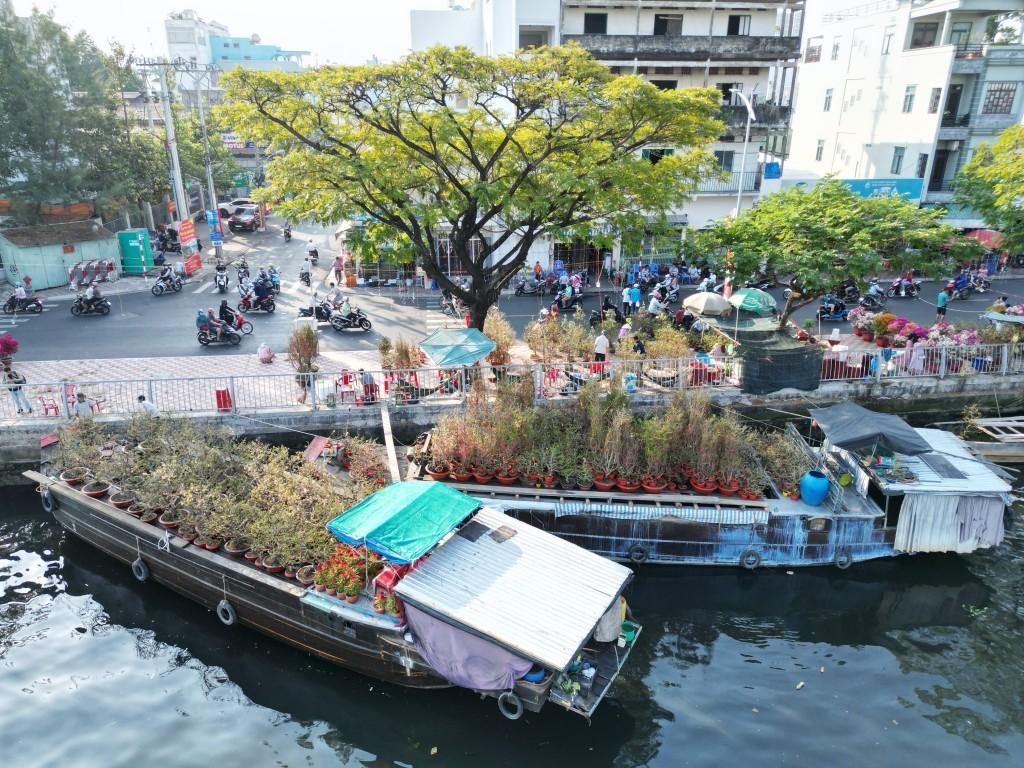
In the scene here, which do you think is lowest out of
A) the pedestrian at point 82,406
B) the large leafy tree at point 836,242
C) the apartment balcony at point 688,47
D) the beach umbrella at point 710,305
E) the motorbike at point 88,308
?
the pedestrian at point 82,406

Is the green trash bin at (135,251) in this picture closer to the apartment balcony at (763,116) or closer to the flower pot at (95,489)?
the flower pot at (95,489)

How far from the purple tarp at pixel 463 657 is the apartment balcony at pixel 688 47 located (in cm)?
2667

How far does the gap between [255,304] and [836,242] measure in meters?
19.7

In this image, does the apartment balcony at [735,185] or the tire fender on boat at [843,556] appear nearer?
the tire fender on boat at [843,556]

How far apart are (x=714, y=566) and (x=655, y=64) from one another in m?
24.9

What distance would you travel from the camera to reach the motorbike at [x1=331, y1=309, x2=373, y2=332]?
76.5 feet

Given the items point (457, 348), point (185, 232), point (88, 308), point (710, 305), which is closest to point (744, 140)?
point (710, 305)

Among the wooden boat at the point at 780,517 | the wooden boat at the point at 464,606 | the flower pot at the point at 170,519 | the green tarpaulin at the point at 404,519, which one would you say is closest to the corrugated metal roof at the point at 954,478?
the wooden boat at the point at 780,517

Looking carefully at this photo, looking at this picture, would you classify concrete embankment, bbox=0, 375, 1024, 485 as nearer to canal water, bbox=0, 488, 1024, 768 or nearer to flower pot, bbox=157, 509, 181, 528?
canal water, bbox=0, 488, 1024, 768

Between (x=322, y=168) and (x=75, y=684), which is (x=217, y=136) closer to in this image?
(x=322, y=168)

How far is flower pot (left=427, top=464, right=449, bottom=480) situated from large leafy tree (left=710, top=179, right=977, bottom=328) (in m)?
10.0

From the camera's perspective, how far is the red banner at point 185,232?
31.2 metres

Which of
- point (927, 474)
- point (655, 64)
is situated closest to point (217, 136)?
point (655, 64)

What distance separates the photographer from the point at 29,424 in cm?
1565
